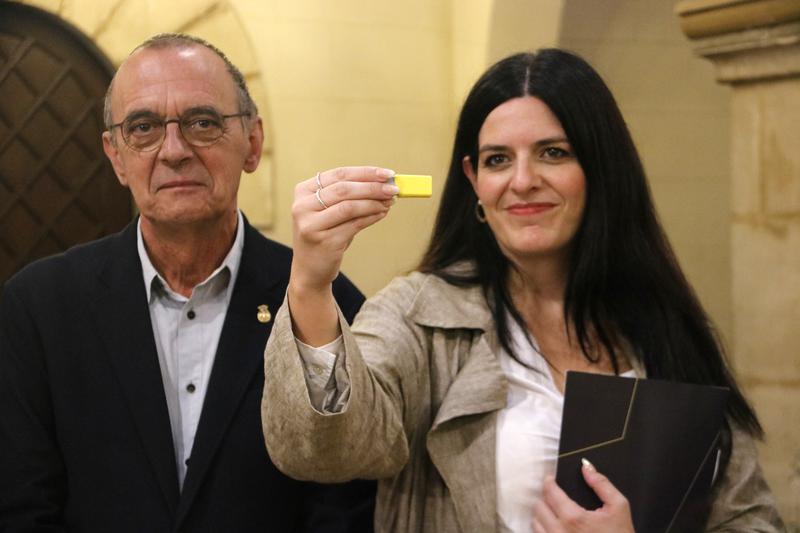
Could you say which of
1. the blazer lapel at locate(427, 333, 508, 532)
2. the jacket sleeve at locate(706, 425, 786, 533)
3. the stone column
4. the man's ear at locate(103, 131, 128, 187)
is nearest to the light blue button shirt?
the man's ear at locate(103, 131, 128, 187)

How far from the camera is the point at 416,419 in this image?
78.0 inches

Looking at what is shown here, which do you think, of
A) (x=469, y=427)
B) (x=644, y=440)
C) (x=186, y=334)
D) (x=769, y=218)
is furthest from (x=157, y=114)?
(x=769, y=218)

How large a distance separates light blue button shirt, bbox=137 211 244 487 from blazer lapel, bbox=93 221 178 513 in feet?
0.08

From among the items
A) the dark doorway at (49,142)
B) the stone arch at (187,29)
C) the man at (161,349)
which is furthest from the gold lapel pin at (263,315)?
the dark doorway at (49,142)

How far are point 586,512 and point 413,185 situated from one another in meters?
0.59

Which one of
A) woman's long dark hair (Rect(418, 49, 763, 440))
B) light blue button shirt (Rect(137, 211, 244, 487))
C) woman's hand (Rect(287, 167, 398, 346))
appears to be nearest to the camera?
woman's hand (Rect(287, 167, 398, 346))

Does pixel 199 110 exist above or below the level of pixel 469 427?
above

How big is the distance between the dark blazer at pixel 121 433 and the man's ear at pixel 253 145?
30cm

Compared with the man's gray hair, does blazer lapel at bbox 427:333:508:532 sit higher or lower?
lower

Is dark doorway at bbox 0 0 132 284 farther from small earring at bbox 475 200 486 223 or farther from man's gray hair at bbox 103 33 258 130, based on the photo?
small earring at bbox 475 200 486 223

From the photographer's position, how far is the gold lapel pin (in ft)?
7.53

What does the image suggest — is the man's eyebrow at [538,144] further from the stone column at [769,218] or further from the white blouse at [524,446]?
the stone column at [769,218]

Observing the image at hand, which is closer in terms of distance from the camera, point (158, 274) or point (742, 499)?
point (742, 499)

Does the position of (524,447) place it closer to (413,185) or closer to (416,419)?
(416,419)
